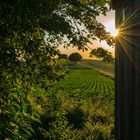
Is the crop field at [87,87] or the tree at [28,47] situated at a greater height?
the tree at [28,47]

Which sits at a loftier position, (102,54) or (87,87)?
(102,54)

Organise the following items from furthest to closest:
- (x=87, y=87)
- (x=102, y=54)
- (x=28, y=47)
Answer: (x=87, y=87) → (x=102, y=54) → (x=28, y=47)

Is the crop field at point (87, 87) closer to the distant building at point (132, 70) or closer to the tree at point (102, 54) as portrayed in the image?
the tree at point (102, 54)


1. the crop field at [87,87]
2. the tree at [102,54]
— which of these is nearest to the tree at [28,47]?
the tree at [102,54]

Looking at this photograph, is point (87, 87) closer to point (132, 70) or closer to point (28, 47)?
point (28, 47)

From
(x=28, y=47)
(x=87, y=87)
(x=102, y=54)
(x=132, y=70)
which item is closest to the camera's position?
(x=132, y=70)

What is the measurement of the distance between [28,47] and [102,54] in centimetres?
239

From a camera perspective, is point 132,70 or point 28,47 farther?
point 28,47

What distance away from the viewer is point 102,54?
34.0ft

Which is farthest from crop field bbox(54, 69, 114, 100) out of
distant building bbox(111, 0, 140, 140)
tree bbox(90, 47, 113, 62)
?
distant building bbox(111, 0, 140, 140)

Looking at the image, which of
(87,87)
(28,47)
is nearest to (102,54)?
(28,47)

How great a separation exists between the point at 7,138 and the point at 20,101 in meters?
1.20

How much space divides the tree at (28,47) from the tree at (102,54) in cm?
53

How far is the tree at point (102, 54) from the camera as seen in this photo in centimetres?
1023
